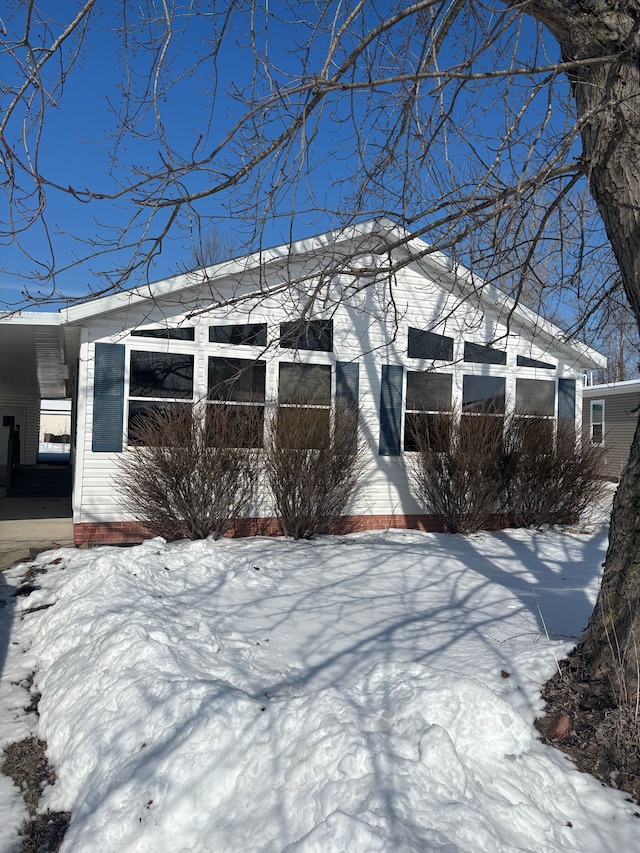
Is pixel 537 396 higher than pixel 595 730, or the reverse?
pixel 537 396

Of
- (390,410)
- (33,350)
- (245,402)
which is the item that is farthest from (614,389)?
(33,350)

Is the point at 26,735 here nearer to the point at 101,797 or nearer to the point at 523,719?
the point at 101,797

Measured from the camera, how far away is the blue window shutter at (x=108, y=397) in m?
8.38

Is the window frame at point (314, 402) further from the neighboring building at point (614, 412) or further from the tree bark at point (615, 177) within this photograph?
the neighboring building at point (614, 412)

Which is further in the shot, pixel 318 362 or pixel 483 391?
pixel 483 391

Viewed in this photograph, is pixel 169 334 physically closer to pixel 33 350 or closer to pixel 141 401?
pixel 141 401

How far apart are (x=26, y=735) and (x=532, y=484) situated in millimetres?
8023

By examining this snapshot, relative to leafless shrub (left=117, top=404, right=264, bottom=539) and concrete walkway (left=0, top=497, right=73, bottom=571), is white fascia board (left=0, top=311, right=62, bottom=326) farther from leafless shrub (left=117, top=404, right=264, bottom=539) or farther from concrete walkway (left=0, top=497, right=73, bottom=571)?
concrete walkway (left=0, top=497, right=73, bottom=571)

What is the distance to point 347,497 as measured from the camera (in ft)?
29.3

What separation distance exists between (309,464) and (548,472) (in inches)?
154

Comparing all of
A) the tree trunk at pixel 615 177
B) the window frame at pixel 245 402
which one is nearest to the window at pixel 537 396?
the window frame at pixel 245 402

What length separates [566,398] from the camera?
11.3 meters

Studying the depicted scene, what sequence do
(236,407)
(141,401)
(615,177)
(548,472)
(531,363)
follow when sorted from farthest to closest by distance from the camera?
(531,363), (548,472), (141,401), (236,407), (615,177)

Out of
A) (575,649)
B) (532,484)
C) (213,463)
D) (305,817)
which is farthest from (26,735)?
(532,484)
